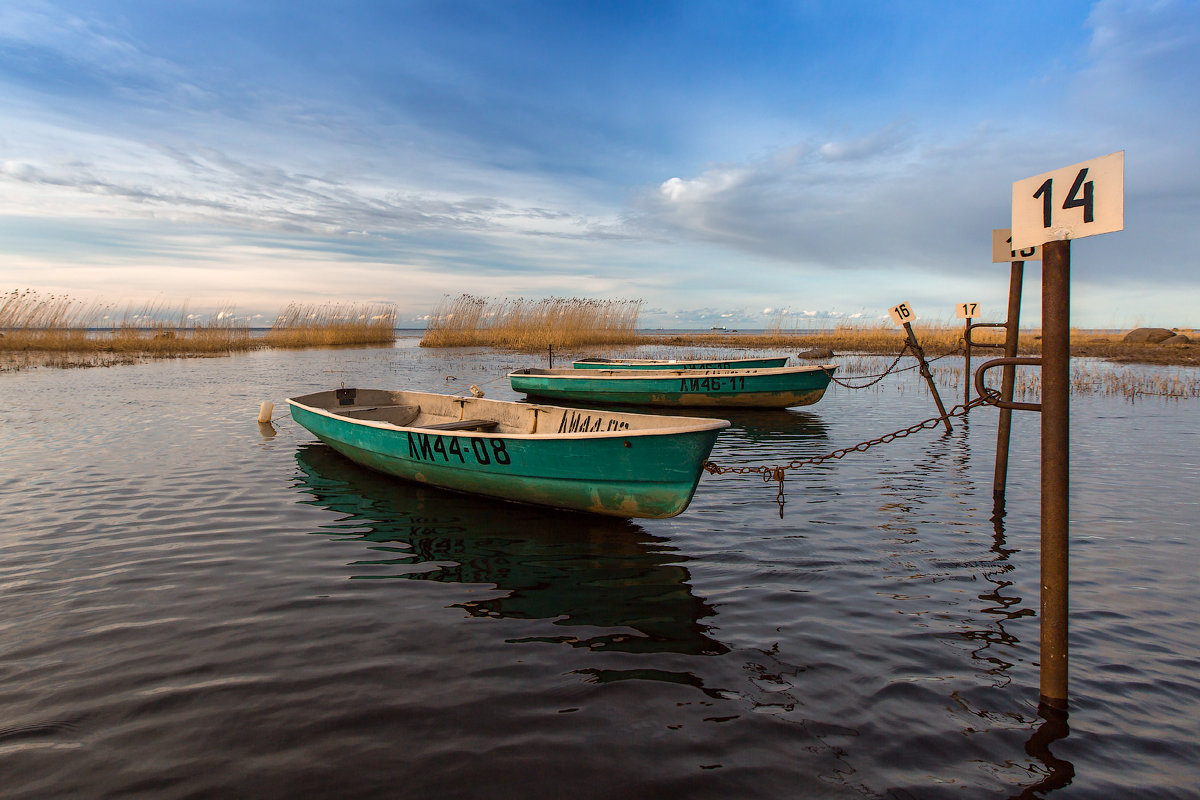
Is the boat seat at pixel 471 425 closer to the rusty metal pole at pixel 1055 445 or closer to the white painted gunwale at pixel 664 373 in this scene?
the rusty metal pole at pixel 1055 445

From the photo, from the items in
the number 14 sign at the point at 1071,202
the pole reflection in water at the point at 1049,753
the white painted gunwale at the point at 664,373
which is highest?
the number 14 sign at the point at 1071,202

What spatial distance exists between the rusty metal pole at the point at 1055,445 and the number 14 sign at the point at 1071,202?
101 millimetres

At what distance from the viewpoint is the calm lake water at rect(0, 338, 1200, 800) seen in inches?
113

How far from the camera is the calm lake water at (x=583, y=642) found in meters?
2.88

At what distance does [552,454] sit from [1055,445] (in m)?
4.15

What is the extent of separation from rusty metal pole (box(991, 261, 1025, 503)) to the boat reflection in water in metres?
4.17

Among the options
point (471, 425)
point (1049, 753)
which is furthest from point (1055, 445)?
point (471, 425)

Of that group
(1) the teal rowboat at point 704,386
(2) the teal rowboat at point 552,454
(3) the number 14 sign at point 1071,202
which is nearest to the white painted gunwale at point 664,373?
(1) the teal rowboat at point 704,386

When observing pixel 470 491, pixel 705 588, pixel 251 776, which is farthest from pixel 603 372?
pixel 251 776

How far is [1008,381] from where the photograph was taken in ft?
23.6

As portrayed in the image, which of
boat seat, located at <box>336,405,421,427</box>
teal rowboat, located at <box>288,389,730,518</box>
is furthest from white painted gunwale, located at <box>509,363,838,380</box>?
teal rowboat, located at <box>288,389,730,518</box>

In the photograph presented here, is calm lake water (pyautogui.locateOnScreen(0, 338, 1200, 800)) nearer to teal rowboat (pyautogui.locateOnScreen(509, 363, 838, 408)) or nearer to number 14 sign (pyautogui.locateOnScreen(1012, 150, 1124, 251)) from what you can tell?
number 14 sign (pyautogui.locateOnScreen(1012, 150, 1124, 251))

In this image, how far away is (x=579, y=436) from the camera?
233 inches

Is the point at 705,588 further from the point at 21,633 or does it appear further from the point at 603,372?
the point at 603,372
